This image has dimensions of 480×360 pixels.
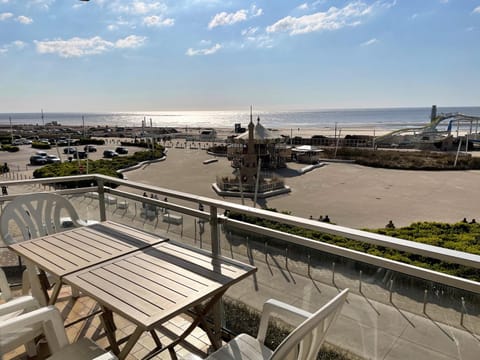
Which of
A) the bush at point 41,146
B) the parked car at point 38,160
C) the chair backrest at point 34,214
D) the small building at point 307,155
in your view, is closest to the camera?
the chair backrest at point 34,214

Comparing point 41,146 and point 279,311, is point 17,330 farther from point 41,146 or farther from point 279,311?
point 41,146

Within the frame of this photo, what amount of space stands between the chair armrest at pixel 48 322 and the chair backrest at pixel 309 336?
44.8 inches

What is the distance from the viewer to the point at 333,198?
17.1 meters

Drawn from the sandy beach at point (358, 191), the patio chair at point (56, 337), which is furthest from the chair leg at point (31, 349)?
the sandy beach at point (358, 191)

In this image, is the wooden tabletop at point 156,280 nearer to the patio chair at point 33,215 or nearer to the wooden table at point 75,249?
the wooden table at point 75,249

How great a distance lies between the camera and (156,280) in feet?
5.96

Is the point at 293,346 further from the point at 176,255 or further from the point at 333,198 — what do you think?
the point at 333,198

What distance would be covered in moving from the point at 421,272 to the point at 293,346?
31.5 inches

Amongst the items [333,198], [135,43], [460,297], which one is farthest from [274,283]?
[333,198]

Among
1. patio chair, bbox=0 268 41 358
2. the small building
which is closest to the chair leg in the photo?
patio chair, bbox=0 268 41 358

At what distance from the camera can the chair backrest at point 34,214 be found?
9.31 feet

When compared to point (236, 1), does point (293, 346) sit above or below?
below

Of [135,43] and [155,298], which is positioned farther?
[135,43]

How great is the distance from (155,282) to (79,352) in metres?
0.49
